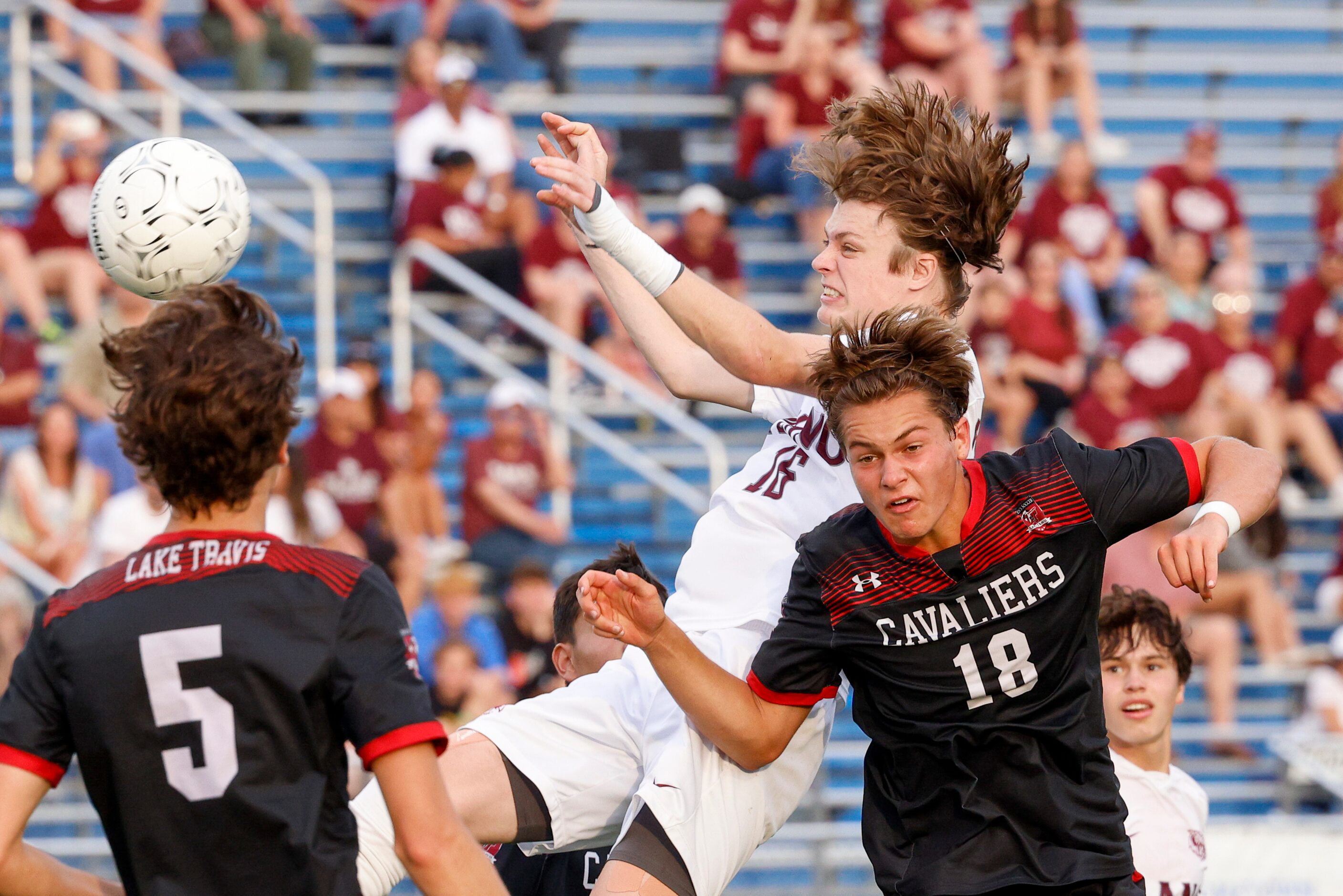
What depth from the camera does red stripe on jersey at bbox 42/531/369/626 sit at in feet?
9.70

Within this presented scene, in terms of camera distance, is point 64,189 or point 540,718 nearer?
point 540,718

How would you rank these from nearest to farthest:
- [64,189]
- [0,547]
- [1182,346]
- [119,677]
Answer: [119,677] → [0,547] → [64,189] → [1182,346]

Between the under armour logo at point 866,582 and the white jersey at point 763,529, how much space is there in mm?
364

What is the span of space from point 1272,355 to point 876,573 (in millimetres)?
9076

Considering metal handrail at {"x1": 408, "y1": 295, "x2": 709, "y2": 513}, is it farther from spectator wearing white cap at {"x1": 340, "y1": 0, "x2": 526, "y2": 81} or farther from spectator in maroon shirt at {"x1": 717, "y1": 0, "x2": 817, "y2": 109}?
spectator in maroon shirt at {"x1": 717, "y1": 0, "x2": 817, "y2": 109}

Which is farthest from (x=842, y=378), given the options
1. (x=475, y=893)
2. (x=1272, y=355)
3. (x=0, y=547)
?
(x=1272, y=355)

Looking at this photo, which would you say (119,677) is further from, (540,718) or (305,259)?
(305,259)

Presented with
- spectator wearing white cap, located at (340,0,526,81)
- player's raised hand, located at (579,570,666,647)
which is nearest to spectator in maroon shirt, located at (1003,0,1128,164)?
spectator wearing white cap, located at (340,0,526,81)

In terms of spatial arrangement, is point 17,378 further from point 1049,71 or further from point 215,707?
point 1049,71

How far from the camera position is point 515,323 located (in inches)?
428

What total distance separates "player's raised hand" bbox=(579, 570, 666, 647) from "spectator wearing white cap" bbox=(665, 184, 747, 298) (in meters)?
7.65

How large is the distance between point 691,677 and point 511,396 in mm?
6221

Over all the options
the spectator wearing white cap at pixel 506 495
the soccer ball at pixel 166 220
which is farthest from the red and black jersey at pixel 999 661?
the spectator wearing white cap at pixel 506 495

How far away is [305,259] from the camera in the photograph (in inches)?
443
